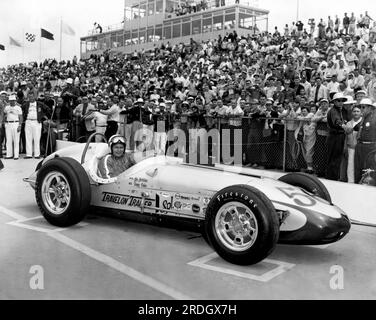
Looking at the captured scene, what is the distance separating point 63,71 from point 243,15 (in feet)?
41.4

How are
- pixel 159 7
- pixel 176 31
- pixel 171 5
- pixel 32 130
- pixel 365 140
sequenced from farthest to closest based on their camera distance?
pixel 171 5
pixel 159 7
pixel 176 31
pixel 32 130
pixel 365 140

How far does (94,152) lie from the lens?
7.23m

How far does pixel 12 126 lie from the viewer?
44.6 ft

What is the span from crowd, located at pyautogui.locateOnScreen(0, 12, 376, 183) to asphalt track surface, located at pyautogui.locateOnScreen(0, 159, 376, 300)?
3.69 metres

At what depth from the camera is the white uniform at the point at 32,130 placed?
13828 millimetres

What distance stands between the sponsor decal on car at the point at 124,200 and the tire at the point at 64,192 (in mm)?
237

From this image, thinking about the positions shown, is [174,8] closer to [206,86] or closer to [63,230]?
[206,86]

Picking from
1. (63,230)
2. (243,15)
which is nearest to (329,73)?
(63,230)

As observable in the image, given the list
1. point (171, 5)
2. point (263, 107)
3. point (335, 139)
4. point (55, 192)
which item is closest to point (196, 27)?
point (171, 5)

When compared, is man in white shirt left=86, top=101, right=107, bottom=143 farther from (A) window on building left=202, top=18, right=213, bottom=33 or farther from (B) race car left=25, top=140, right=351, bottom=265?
(A) window on building left=202, top=18, right=213, bottom=33

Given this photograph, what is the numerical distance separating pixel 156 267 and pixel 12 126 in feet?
32.1

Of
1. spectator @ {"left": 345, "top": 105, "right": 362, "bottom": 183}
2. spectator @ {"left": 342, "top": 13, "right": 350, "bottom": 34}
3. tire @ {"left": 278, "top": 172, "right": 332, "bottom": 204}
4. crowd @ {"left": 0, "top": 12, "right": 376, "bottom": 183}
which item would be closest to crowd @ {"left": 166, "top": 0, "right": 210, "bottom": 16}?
crowd @ {"left": 0, "top": 12, "right": 376, "bottom": 183}

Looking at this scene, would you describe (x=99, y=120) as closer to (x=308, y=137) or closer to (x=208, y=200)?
(x=308, y=137)

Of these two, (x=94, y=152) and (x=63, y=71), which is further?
(x=63, y=71)
